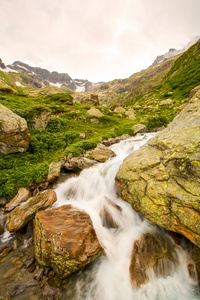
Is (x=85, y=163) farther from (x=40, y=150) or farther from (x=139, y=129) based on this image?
(x=139, y=129)

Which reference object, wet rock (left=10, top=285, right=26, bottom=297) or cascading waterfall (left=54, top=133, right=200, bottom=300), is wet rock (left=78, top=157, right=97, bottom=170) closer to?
cascading waterfall (left=54, top=133, right=200, bottom=300)

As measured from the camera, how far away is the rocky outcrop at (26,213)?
23.2ft

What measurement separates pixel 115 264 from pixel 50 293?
2736 mm

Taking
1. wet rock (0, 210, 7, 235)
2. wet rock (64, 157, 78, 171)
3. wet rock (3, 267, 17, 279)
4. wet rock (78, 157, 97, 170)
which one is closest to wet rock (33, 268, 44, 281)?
wet rock (3, 267, 17, 279)

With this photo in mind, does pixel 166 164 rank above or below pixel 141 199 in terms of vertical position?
above

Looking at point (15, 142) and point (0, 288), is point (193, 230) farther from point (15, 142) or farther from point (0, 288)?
→ point (15, 142)

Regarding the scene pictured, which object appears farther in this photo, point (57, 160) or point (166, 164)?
point (57, 160)

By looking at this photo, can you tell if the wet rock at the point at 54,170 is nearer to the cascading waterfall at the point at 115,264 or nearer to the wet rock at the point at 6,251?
the cascading waterfall at the point at 115,264

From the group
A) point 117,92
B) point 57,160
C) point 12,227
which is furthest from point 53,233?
point 117,92

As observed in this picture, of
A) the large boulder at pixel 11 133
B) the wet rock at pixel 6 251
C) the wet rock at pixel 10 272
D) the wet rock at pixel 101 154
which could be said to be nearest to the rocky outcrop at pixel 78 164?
the wet rock at pixel 101 154

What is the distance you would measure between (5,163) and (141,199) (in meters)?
10.7

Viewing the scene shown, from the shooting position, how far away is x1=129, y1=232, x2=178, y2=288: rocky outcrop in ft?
16.6

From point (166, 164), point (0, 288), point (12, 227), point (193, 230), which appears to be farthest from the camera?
point (12, 227)

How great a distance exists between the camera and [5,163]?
33.9ft
